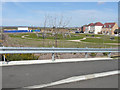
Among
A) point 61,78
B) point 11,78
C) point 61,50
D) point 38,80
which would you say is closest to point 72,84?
point 61,78

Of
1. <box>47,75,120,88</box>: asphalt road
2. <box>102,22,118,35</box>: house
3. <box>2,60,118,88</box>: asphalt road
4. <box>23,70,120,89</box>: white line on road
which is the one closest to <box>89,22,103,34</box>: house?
<box>102,22,118,35</box>: house

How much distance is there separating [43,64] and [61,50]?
73.5 inches

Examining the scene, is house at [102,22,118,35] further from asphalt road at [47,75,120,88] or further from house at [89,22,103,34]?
asphalt road at [47,75,120,88]

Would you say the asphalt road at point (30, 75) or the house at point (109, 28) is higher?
the house at point (109, 28)

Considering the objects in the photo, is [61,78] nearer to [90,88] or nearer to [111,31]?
[90,88]

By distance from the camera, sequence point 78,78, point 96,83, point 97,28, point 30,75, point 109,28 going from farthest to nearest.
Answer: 1. point 97,28
2. point 109,28
3. point 30,75
4. point 78,78
5. point 96,83

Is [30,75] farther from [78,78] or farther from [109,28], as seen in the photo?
[109,28]

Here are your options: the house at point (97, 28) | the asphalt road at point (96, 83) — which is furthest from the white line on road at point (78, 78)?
the house at point (97, 28)

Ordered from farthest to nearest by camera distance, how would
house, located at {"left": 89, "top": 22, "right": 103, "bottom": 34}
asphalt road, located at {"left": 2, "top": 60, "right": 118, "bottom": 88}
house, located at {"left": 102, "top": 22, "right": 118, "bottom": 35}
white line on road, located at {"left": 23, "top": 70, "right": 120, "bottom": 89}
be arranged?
house, located at {"left": 89, "top": 22, "right": 103, "bottom": 34}
house, located at {"left": 102, "top": 22, "right": 118, "bottom": 35}
asphalt road, located at {"left": 2, "top": 60, "right": 118, "bottom": 88}
white line on road, located at {"left": 23, "top": 70, "right": 120, "bottom": 89}

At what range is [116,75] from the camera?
666cm

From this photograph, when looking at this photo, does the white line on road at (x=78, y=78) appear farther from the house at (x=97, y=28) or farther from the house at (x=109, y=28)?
the house at (x=97, y=28)

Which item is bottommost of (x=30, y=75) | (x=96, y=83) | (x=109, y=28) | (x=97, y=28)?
(x=96, y=83)

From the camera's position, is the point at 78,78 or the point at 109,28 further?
the point at 109,28

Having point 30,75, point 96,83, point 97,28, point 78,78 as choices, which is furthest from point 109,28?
point 30,75
